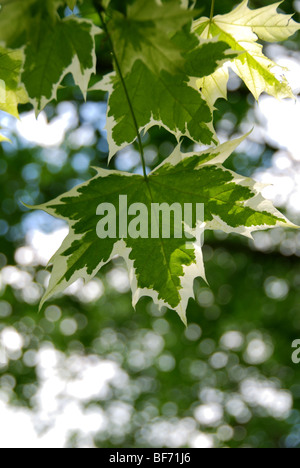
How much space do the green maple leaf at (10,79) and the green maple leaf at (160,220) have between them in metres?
0.27

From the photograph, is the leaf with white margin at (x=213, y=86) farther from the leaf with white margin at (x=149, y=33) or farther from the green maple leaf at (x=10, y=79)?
the green maple leaf at (x=10, y=79)

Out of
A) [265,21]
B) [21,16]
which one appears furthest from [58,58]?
[265,21]

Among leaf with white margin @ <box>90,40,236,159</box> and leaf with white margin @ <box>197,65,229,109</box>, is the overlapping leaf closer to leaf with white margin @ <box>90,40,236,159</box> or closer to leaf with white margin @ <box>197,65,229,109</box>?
leaf with white margin @ <box>90,40,236,159</box>

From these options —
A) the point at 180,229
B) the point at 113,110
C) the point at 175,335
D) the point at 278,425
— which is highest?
the point at 113,110

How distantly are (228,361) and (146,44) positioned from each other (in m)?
8.21

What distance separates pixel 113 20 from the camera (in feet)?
2.62

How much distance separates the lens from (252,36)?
1.14 m

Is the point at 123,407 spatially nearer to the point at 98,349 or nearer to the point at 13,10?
the point at 98,349

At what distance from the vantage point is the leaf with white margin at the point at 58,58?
0.83 metres

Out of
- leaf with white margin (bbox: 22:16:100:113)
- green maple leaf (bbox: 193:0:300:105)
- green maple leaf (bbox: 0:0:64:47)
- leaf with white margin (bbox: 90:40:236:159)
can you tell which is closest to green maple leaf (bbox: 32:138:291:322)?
leaf with white margin (bbox: 90:40:236:159)

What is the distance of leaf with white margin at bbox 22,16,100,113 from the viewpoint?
0.83 meters

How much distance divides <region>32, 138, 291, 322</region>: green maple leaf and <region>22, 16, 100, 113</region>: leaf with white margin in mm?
301

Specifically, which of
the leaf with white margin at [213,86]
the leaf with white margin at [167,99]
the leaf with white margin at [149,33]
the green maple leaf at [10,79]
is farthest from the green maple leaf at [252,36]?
the green maple leaf at [10,79]

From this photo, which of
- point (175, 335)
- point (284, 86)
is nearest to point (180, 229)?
point (284, 86)
